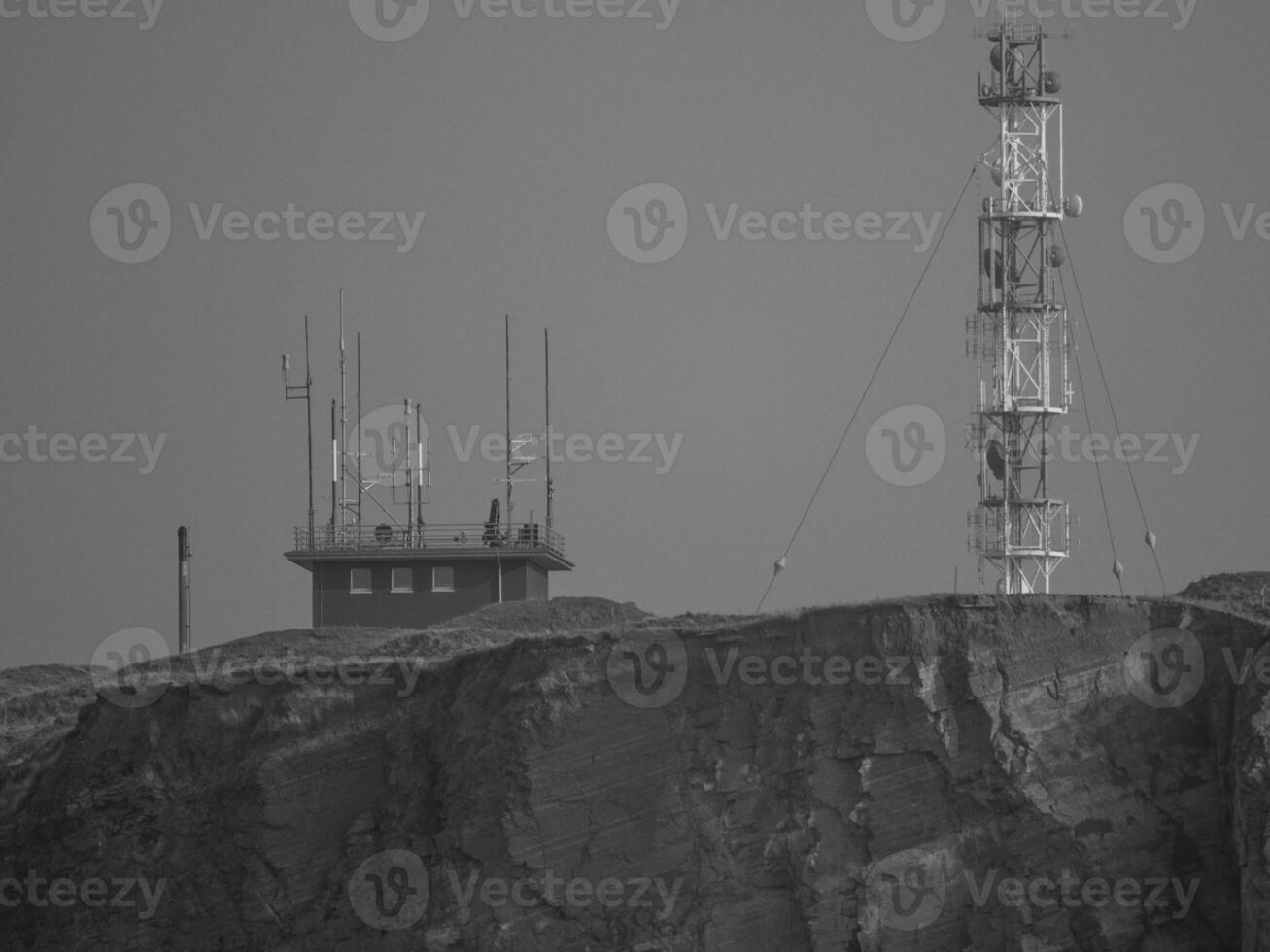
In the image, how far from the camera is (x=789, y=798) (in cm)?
4072

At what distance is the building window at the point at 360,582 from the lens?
69.2 m

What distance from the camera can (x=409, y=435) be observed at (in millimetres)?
71812

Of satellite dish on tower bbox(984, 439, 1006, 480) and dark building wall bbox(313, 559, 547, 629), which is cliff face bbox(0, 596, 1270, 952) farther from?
dark building wall bbox(313, 559, 547, 629)

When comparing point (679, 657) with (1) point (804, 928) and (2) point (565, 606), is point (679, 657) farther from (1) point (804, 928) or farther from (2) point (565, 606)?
(2) point (565, 606)


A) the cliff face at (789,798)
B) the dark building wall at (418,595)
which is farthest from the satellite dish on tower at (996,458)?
the cliff face at (789,798)

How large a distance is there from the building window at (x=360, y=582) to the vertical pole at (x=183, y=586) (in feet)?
14.9

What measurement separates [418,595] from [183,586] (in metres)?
6.50

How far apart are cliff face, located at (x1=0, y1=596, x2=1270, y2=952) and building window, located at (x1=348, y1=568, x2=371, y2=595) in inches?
973

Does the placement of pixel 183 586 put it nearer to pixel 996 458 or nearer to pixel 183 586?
pixel 183 586

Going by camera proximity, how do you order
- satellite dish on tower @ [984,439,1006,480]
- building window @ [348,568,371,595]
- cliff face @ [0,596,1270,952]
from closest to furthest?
cliff face @ [0,596,1270,952], satellite dish on tower @ [984,439,1006,480], building window @ [348,568,371,595]

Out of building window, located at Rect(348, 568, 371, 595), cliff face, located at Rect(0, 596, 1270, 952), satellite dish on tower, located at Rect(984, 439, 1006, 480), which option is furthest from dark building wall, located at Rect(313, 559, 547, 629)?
cliff face, located at Rect(0, 596, 1270, 952)

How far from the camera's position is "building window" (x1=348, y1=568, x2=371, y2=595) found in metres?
69.2

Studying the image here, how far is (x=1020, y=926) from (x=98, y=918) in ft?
55.0

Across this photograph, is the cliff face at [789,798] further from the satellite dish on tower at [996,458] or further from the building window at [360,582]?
the building window at [360,582]
